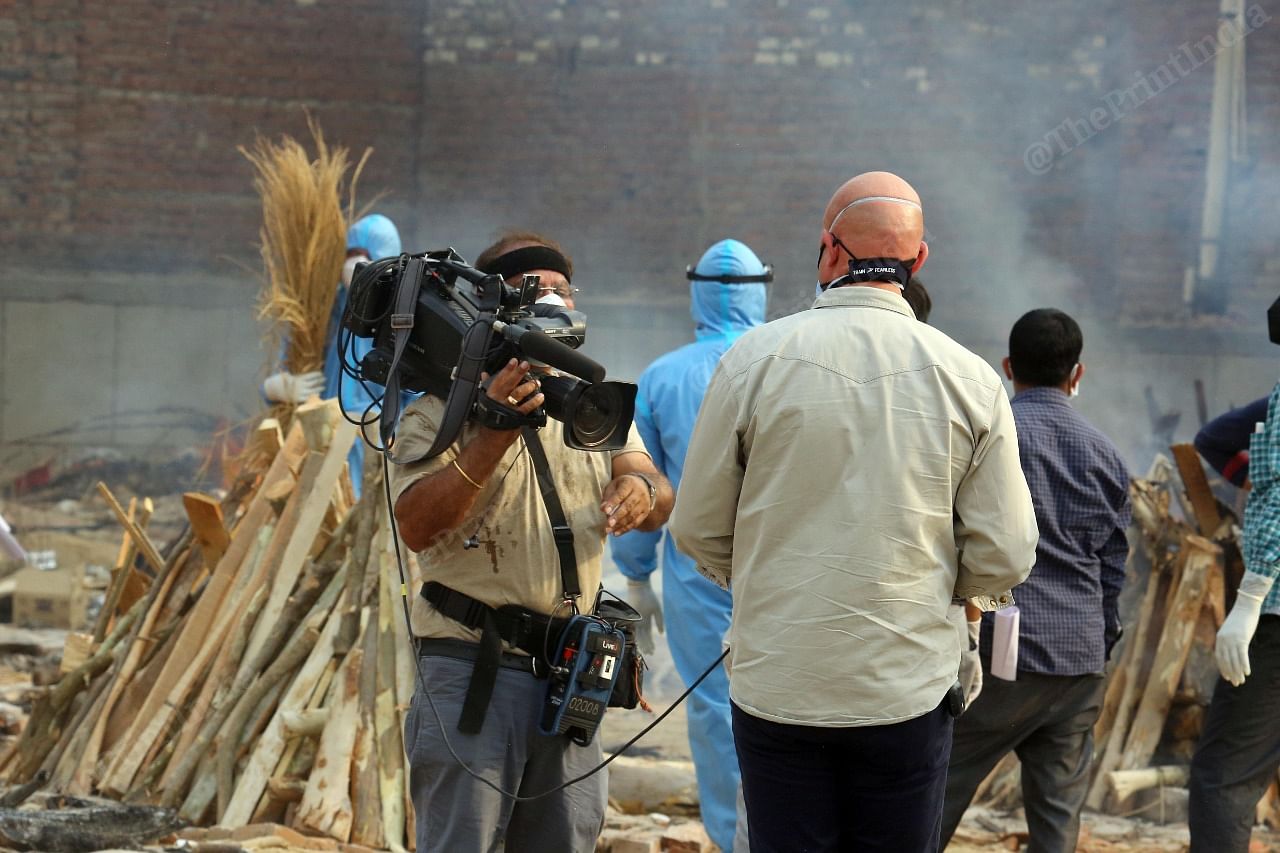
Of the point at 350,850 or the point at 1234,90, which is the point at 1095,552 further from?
the point at 1234,90

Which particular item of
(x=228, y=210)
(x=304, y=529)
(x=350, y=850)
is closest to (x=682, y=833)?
(x=350, y=850)

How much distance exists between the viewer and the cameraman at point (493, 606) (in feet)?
9.52

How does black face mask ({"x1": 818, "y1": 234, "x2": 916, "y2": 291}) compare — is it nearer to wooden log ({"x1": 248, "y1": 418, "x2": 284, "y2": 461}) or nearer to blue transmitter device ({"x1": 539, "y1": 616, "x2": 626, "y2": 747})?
blue transmitter device ({"x1": 539, "y1": 616, "x2": 626, "y2": 747})

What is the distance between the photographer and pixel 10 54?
11.2m

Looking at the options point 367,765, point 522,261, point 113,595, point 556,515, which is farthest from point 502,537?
point 113,595

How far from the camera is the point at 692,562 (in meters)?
4.69

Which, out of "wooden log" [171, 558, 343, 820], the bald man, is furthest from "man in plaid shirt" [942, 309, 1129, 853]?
"wooden log" [171, 558, 343, 820]

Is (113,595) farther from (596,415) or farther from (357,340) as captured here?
(596,415)

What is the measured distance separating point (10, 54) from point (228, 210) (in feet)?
6.86

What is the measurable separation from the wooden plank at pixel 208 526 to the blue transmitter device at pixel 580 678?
9.38 feet

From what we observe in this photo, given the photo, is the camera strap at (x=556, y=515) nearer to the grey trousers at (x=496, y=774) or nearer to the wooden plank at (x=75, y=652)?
the grey trousers at (x=496, y=774)

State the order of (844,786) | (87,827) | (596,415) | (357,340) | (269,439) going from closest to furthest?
1. (844,786)
2. (596,415)
3. (87,827)
4. (269,439)
5. (357,340)

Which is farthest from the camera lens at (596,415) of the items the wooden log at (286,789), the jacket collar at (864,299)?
the wooden log at (286,789)

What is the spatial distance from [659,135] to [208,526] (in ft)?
20.5
